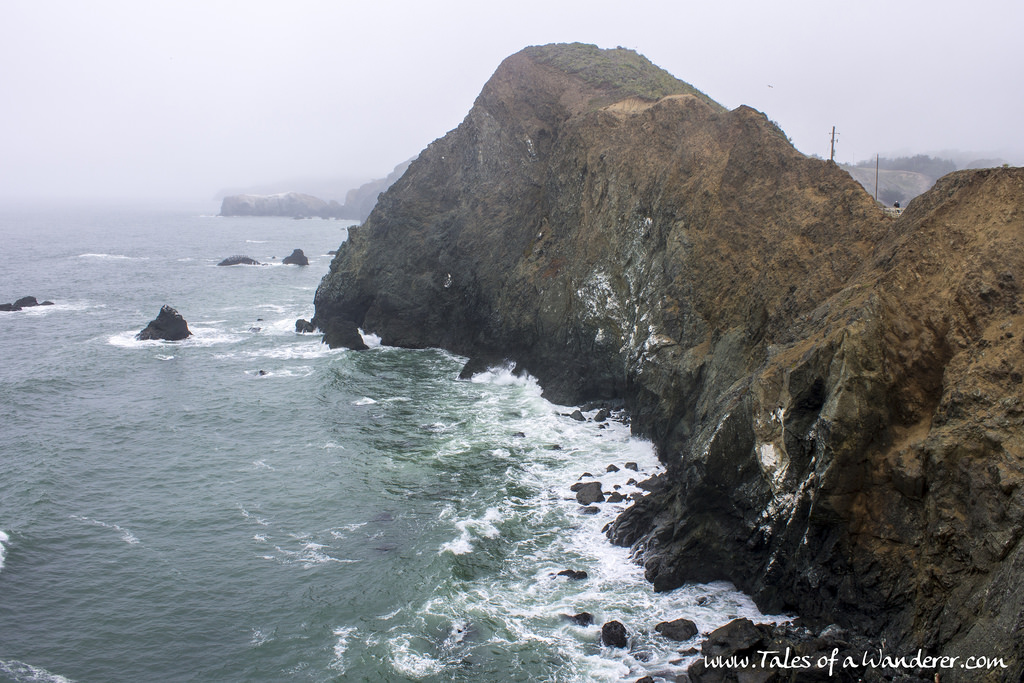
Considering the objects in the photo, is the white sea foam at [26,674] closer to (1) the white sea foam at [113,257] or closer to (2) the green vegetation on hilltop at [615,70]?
(2) the green vegetation on hilltop at [615,70]

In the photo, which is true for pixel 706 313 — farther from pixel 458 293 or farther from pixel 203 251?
pixel 203 251

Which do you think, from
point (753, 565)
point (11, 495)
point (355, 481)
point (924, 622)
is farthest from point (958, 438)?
point (11, 495)

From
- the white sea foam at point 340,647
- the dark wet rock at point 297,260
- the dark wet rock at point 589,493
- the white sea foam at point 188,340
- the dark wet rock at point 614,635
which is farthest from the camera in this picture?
the dark wet rock at point 297,260

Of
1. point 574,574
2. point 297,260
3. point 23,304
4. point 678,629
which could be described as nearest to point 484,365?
point 574,574

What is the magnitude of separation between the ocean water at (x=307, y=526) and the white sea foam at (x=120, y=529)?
10cm

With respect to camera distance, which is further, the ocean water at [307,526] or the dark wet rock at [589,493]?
the dark wet rock at [589,493]

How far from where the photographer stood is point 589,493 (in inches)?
1193

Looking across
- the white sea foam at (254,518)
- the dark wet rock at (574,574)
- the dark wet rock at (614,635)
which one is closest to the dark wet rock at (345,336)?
the white sea foam at (254,518)

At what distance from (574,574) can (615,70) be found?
136 feet

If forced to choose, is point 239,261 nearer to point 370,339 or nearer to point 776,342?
point 370,339

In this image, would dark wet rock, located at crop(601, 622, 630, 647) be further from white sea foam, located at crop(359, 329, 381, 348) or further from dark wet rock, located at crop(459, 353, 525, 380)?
white sea foam, located at crop(359, 329, 381, 348)

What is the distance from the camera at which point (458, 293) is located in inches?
2174

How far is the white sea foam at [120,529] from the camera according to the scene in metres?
28.2

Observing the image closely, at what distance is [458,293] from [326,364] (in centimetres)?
1120
